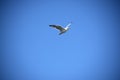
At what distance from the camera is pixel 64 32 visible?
36.9 metres

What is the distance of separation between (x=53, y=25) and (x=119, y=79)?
2850 centimetres

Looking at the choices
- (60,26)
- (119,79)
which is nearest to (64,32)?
(60,26)

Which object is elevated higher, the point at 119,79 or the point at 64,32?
the point at 119,79

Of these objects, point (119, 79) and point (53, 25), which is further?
point (119, 79)

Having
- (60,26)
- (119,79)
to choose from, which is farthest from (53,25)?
(119,79)

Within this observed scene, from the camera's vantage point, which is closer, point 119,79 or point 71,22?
point 71,22

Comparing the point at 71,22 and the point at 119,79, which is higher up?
the point at 119,79

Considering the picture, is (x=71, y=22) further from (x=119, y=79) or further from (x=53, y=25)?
(x=119, y=79)

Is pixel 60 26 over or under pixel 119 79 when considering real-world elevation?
under

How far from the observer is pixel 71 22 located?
3731 centimetres

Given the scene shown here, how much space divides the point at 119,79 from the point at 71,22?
2680 cm

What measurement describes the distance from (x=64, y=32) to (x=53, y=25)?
1.56 meters

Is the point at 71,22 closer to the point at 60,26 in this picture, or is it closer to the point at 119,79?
the point at 60,26

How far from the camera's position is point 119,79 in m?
61.3
